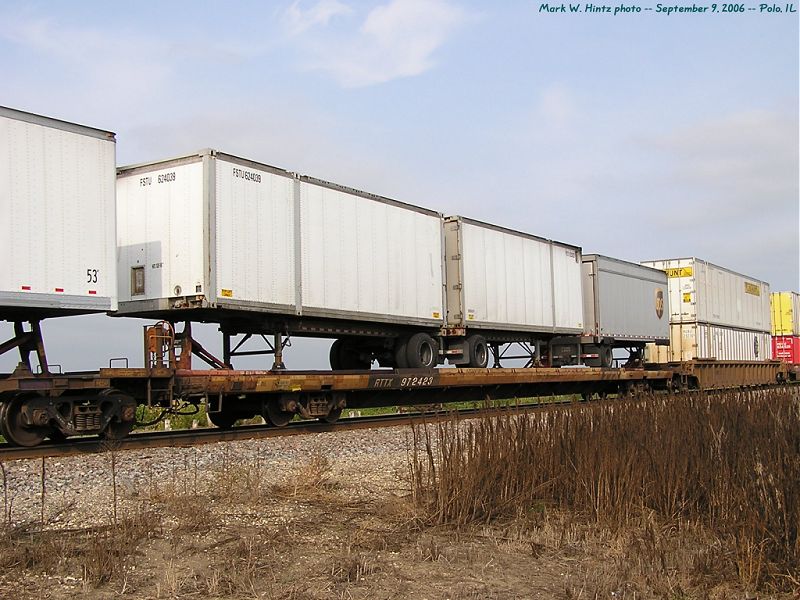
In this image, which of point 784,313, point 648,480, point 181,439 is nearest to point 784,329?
point 784,313

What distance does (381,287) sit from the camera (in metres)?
15.6

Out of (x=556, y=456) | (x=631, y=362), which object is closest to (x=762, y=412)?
(x=556, y=456)

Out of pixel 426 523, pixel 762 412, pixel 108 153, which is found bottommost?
pixel 426 523

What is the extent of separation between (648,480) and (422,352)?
35.4ft

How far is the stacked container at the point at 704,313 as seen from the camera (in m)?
27.2

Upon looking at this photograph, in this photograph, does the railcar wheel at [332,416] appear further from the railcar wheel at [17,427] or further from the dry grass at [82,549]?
the dry grass at [82,549]

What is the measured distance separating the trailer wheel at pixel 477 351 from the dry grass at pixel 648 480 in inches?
412

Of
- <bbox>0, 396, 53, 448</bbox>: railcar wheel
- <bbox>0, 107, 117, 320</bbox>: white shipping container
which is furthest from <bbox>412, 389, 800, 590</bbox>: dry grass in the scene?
<bbox>0, 396, 53, 448</bbox>: railcar wheel

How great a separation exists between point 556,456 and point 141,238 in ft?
27.5

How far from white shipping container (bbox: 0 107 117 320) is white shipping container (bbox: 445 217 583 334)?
9060mm

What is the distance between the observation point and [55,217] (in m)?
9.91

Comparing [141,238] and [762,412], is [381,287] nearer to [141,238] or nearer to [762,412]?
[141,238]

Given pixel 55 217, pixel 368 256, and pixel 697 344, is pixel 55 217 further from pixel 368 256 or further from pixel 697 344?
pixel 697 344

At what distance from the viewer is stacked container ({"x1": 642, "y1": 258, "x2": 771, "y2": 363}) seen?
27188mm
